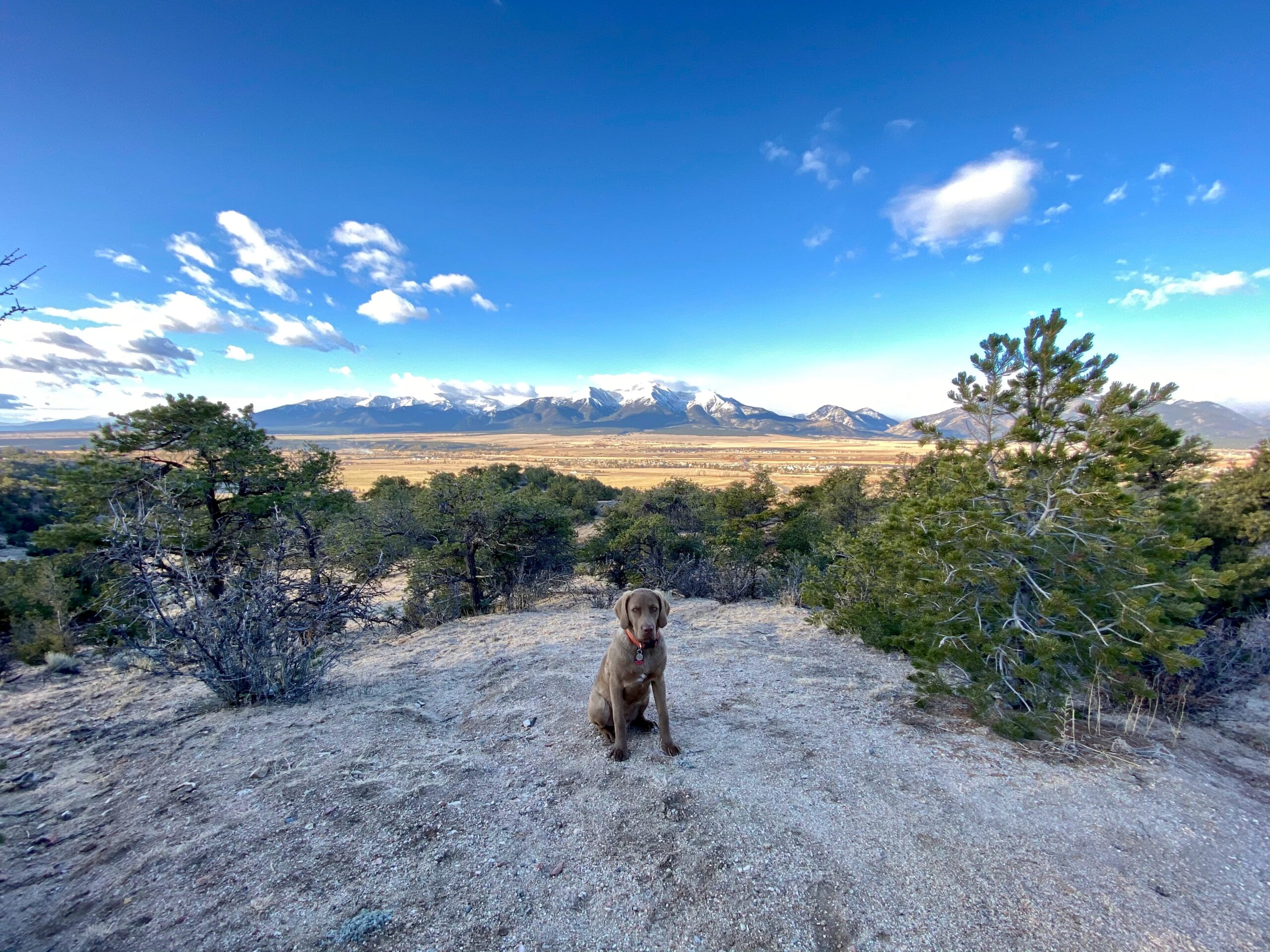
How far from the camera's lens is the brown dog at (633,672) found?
3.81 m

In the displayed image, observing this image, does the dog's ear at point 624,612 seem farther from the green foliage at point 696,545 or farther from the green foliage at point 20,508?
the green foliage at point 20,508

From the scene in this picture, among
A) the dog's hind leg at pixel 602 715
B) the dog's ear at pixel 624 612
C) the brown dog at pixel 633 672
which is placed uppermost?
the dog's ear at pixel 624 612

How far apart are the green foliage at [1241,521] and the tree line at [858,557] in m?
0.05

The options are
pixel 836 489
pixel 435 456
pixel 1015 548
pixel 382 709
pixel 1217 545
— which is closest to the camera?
pixel 1015 548

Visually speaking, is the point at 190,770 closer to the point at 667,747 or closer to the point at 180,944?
the point at 180,944

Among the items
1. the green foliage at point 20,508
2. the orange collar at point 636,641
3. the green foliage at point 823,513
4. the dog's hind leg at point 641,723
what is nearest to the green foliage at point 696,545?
the green foliage at point 823,513

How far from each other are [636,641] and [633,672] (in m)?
0.34

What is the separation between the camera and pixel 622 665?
3982mm

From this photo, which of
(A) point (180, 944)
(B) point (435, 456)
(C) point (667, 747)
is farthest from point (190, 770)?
(B) point (435, 456)

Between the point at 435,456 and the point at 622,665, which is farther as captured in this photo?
the point at 435,456

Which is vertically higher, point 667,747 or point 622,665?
point 622,665

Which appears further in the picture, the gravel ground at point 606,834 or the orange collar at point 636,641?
the orange collar at point 636,641

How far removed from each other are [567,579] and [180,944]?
11513 millimetres

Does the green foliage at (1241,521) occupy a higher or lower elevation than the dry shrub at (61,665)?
higher
